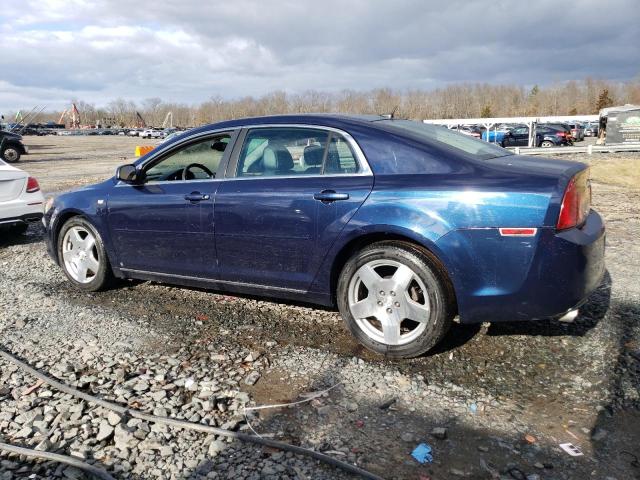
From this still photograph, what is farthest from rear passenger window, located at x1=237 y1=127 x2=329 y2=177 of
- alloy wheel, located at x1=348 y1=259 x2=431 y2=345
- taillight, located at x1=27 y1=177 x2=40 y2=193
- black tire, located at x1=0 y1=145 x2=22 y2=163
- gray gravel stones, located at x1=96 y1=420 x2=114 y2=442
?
black tire, located at x1=0 y1=145 x2=22 y2=163

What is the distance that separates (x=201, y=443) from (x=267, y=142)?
7.79ft

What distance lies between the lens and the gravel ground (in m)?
2.70

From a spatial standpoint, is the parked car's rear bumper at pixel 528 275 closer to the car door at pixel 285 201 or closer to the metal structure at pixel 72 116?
the car door at pixel 285 201

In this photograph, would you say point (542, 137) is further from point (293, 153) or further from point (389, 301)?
point (389, 301)

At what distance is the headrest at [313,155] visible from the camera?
160 inches

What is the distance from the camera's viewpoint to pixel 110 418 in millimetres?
3078

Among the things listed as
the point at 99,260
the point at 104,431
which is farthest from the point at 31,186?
the point at 104,431

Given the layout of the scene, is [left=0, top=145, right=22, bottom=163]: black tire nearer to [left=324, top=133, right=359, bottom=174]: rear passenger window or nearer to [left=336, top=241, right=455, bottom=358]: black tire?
[left=324, top=133, right=359, bottom=174]: rear passenger window

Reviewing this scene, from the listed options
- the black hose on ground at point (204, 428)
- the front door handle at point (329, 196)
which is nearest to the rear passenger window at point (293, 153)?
the front door handle at point (329, 196)

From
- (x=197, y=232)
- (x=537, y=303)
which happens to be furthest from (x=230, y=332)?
(x=537, y=303)

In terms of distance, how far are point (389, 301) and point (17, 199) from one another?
19.4 feet

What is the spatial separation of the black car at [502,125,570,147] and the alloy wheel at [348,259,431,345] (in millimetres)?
37799

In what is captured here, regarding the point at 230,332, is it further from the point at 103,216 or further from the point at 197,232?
the point at 103,216

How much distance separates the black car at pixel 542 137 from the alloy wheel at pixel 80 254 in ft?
122
